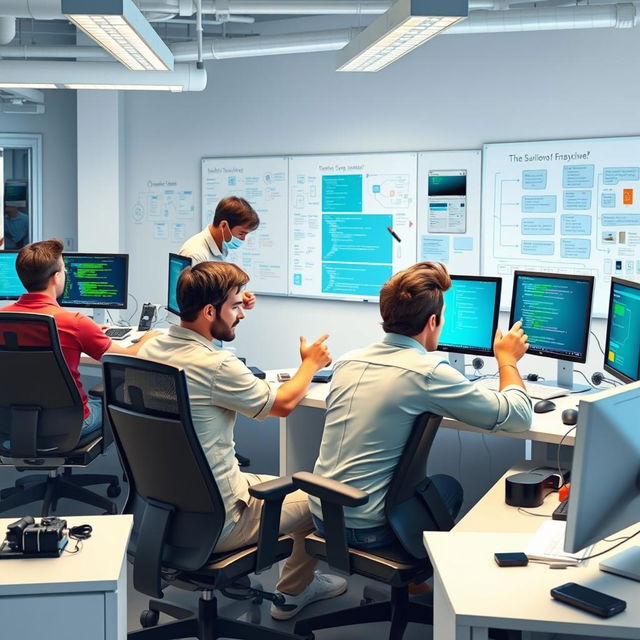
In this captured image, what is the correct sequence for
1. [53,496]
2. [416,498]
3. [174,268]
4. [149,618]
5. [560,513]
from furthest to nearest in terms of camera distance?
[174,268] < [53,496] < [149,618] < [416,498] < [560,513]

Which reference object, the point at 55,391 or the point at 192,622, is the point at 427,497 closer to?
the point at 192,622

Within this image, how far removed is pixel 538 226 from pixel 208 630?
11.9 ft

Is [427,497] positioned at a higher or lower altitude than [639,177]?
lower

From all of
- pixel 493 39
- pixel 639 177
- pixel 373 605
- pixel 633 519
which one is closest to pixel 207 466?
pixel 373 605

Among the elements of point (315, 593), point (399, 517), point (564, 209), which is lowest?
point (315, 593)

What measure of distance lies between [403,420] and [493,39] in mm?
3843

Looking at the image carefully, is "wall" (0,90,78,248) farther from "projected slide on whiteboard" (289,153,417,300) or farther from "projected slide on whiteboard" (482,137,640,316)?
"projected slide on whiteboard" (482,137,640,316)

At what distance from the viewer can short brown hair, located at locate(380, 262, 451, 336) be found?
273 cm

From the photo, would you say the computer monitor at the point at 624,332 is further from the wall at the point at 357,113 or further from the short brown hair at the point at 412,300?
the wall at the point at 357,113

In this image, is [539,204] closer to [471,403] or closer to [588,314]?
[588,314]

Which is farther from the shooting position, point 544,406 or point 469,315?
point 469,315

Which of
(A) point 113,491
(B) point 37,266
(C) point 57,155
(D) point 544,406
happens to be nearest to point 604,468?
(D) point 544,406

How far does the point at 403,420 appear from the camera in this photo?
2.63 m

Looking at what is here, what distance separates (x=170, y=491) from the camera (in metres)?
2.67
